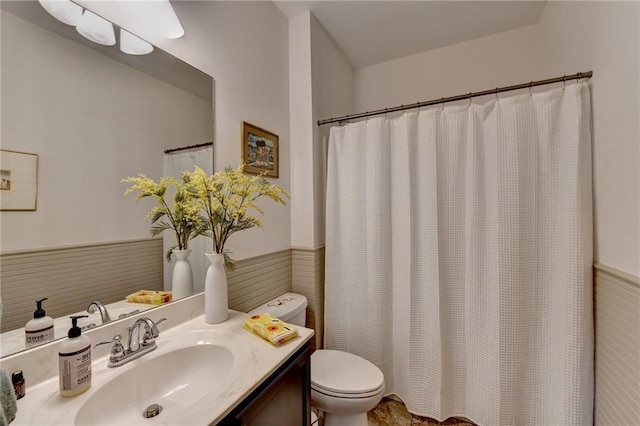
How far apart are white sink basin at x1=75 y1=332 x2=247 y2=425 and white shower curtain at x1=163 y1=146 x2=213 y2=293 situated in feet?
0.83

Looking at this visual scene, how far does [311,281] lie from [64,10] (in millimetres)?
1622

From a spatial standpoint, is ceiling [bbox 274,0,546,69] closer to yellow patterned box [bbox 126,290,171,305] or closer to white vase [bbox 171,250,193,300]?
white vase [bbox 171,250,193,300]

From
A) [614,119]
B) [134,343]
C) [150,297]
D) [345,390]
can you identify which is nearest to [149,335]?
[134,343]

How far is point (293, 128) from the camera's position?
183cm

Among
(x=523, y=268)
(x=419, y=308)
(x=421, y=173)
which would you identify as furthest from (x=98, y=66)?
(x=523, y=268)

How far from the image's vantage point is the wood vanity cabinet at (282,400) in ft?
2.31

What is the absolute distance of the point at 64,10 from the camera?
797mm

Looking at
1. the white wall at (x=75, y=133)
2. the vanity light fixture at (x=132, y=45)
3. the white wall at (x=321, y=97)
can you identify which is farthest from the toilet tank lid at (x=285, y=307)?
the vanity light fixture at (x=132, y=45)

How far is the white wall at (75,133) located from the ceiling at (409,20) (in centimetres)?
131

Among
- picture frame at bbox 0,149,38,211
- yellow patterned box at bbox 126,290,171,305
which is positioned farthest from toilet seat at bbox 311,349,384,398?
picture frame at bbox 0,149,38,211

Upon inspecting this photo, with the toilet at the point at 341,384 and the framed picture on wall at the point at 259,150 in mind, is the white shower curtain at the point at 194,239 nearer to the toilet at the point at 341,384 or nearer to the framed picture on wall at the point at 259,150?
the framed picture on wall at the point at 259,150

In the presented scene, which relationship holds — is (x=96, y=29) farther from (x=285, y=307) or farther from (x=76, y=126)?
(x=285, y=307)

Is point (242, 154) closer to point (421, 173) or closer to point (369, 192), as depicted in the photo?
point (369, 192)

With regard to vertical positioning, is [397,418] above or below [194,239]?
below
